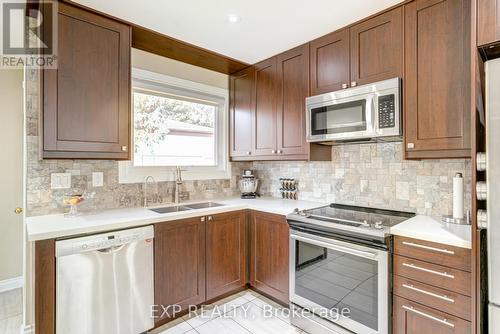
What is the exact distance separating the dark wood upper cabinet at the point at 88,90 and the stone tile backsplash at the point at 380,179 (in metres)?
1.86

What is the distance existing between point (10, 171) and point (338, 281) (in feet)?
10.9

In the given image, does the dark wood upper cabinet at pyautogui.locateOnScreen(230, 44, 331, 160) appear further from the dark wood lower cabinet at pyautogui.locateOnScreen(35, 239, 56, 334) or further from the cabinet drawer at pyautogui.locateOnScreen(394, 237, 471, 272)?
the dark wood lower cabinet at pyautogui.locateOnScreen(35, 239, 56, 334)

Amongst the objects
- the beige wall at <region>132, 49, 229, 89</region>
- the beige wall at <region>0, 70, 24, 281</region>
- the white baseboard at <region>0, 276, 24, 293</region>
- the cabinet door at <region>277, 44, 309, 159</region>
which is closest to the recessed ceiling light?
the cabinet door at <region>277, 44, 309, 159</region>

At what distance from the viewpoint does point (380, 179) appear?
234 cm

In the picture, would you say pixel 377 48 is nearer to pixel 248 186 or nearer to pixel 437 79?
pixel 437 79

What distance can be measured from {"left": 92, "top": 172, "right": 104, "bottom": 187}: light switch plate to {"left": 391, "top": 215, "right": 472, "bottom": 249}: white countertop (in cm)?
233

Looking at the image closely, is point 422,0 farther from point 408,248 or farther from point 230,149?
point 230,149

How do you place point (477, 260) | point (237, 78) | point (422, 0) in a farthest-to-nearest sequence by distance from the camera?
point (237, 78), point (422, 0), point (477, 260)

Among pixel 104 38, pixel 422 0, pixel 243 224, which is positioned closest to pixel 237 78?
pixel 104 38

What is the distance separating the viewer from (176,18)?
2043mm

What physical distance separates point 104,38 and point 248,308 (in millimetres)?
2583

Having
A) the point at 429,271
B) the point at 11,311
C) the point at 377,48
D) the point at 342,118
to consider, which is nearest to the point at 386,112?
the point at 342,118

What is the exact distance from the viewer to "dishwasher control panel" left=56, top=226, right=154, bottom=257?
166 centimetres

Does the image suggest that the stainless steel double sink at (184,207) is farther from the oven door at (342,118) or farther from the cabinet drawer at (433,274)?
the cabinet drawer at (433,274)
